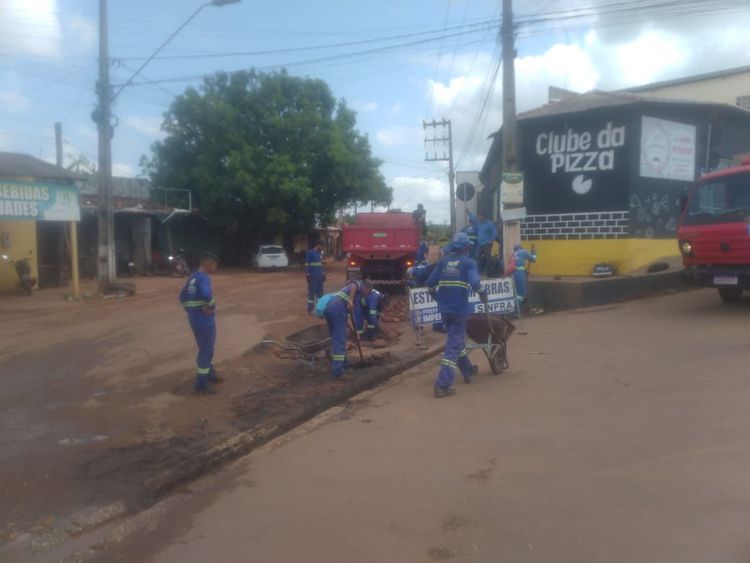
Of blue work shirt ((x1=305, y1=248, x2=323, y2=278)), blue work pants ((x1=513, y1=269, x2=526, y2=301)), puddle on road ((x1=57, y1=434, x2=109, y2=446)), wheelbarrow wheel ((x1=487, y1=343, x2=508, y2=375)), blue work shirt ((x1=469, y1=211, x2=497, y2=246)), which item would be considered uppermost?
blue work shirt ((x1=469, y1=211, x2=497, y2=246))

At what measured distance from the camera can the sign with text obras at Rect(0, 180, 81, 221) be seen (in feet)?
58.0

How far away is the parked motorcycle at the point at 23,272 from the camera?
19.8 meters

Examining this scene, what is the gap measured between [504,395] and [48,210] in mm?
15271

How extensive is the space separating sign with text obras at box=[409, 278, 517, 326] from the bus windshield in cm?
321

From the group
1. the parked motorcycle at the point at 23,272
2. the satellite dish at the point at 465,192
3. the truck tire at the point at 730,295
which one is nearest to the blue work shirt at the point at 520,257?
the truck tire at the point at 730,295

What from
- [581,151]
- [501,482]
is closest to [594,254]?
[581,151]

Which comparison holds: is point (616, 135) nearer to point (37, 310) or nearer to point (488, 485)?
point (488, 485)

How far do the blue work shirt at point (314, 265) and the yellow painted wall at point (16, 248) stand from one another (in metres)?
10.2

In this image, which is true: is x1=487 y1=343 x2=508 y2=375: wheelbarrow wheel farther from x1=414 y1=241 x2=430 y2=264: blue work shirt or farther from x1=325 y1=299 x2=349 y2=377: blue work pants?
x1=414 y1=241 x2=430 y2=264: blue work shirt

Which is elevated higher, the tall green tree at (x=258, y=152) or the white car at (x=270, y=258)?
the tall green tree at (x=258, y=152)

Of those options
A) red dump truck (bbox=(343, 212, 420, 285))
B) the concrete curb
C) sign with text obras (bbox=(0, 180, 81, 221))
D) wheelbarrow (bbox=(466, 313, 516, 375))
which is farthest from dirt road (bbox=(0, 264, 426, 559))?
sign with text obras (bbox=(0, 180, 81, 221))

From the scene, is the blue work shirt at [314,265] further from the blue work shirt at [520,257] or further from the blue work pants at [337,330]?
the blue work pants at [337,330]

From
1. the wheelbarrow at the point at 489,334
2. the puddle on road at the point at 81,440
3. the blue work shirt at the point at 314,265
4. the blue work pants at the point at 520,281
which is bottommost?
the puddle on road at the point at 81,440

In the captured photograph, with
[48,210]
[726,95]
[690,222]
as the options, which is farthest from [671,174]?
[726,95]
